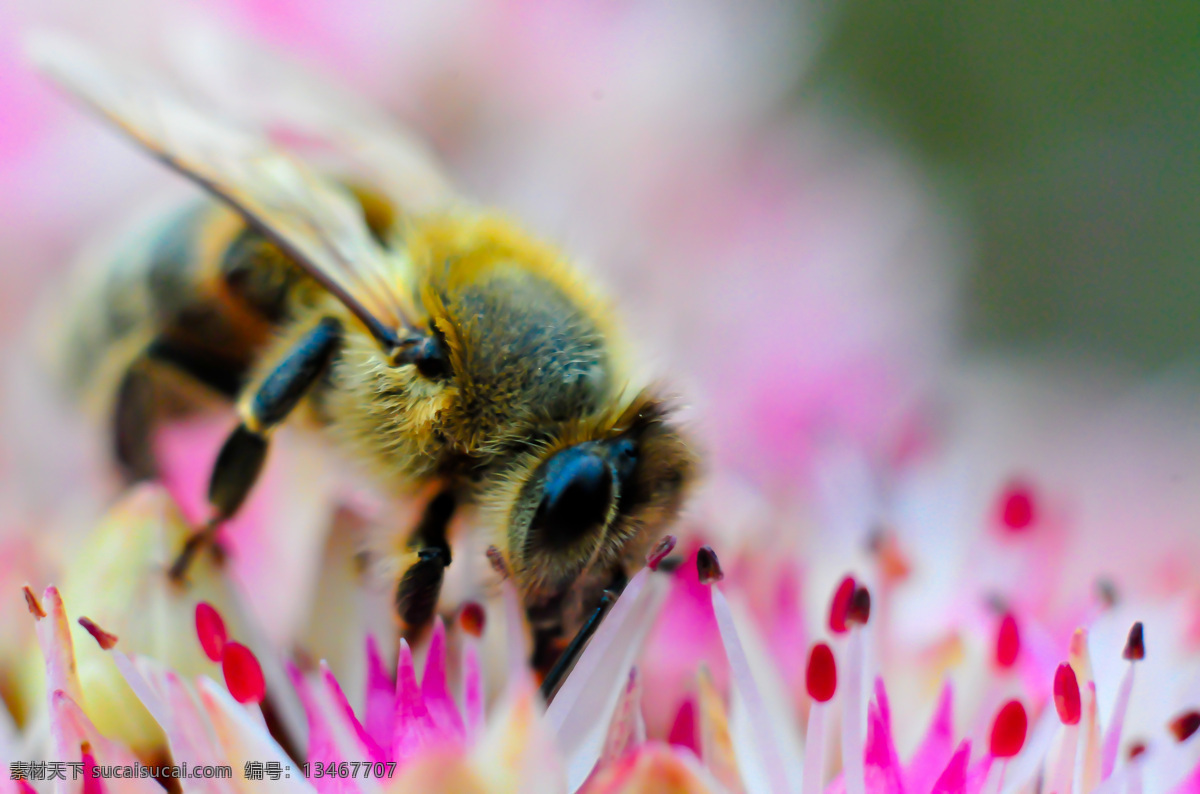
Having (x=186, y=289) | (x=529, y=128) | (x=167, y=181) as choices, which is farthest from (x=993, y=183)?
(x=186, y=289)

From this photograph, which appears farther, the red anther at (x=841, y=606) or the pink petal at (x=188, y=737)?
the red anther at (x=841, y=606)

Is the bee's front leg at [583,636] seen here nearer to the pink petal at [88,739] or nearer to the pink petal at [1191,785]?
the pink petal at [88,739]

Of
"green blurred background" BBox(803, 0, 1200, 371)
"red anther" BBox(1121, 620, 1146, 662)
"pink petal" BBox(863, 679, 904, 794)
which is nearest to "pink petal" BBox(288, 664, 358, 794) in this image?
"pink petal" BBox(863, 679, 904, 794)

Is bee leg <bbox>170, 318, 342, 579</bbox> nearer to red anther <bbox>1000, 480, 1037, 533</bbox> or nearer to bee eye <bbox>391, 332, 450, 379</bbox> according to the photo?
bee eye <bbox>391, 332, 450, 379</bbox>

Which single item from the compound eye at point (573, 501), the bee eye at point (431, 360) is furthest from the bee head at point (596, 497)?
the bee eye at point (431, 360)

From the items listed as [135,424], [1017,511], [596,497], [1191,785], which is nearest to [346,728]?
[596,497]

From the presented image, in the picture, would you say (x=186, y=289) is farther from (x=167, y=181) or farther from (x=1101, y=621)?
(x=1101, y=621)

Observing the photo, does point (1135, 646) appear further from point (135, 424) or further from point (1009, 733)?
point (135, 424)
